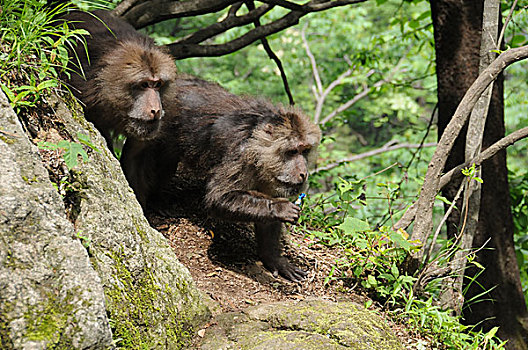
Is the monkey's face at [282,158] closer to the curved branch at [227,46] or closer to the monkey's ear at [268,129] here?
the monkey's ear at [268,129]

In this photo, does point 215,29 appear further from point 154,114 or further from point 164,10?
point 154,114

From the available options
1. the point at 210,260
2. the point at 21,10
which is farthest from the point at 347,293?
the point at 21,10

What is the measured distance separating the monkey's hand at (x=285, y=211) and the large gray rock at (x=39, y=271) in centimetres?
193

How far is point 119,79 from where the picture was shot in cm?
402

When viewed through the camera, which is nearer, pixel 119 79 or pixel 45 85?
pixel 45 85

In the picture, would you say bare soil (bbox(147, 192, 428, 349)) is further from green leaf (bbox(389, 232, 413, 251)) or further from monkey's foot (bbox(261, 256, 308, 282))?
green leaf (bbox(389, 232, 413, 251))

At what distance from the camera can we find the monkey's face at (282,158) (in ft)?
13.9

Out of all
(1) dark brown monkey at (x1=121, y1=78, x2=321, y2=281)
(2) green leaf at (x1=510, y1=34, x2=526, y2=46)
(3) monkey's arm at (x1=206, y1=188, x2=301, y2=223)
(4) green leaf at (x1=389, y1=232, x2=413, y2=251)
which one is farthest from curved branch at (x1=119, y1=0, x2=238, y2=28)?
(2) green leaf at (x1=510, y1=34, x2=526, y2=46)

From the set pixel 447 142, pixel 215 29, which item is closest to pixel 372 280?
pixel 447 142

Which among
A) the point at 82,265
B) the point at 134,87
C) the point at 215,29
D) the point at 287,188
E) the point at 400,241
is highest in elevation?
the point at 215,29

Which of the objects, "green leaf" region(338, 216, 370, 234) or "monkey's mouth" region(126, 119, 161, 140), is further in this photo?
"monkey's mouth" region(126, 119, 161, 140)

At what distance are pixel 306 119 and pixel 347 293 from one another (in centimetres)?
144

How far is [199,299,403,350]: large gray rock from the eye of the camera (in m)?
2.98

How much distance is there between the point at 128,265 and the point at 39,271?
2.22ft
